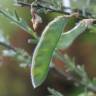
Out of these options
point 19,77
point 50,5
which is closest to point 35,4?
point 50,5

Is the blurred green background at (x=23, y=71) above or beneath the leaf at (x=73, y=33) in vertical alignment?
beneath

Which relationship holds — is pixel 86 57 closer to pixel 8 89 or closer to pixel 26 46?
pixel 26 46

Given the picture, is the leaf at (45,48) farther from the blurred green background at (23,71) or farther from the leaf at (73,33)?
the blurred green background at (23,71)

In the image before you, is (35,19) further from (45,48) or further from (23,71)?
(23,71)

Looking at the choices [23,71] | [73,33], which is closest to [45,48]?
[73,33]

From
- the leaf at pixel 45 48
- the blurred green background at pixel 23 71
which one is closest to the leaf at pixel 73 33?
the leaf at pixel 45 48

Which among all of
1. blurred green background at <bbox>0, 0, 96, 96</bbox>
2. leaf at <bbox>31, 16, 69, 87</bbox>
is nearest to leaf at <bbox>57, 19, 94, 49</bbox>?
leaf at <bbox>31, 16, 69, 87</bbox>

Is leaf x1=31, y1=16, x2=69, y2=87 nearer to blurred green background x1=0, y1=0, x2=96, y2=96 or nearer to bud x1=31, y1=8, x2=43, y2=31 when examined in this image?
bud x1=31, y1=8, x2=43, y2=31
